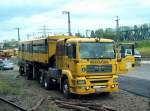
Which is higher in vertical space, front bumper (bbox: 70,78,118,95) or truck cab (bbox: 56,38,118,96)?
truck cab (bbox: 56,38,118,96)

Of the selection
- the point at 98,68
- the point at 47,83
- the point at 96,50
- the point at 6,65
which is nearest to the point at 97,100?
the point at 98,68

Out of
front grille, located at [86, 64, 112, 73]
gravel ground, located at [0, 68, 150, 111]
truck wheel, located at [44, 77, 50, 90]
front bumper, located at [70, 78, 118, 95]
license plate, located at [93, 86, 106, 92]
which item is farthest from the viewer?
truck wheel, located at [44, 77, 50, 90]

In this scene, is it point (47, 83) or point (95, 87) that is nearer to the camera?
point (95, 87)

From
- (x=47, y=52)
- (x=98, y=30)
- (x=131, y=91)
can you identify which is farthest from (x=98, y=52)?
(x=98, y=30)

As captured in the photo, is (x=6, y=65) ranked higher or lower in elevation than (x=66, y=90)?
lower

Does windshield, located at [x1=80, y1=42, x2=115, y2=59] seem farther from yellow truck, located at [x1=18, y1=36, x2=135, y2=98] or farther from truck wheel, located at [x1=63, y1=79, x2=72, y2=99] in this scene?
truck wheel, located at [x1=63, y1=79, x2=72, y2=99]

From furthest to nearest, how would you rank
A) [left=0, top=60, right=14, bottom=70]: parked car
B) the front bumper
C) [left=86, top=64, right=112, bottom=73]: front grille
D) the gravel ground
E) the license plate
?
1. [left=0, top=60, right=14, bottom=70]: parked car
2. the license plate
3. [left=86, top=64, right=112, bottom=73]: front grille
4. the front bumper
5. the gravel ground

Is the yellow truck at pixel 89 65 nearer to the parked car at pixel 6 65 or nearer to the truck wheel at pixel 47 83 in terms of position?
the truck wheel at pixel 47 83

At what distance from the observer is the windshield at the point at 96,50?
18.4m

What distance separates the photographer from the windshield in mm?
18400

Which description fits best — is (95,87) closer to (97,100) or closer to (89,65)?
(97,100)

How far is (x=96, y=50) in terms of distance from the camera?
18609 millimetres

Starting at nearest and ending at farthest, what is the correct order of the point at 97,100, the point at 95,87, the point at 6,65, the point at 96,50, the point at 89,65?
the point at 89,65, the point at 95,87, the point at 96,50, the point at 97,100, the point at 6,65

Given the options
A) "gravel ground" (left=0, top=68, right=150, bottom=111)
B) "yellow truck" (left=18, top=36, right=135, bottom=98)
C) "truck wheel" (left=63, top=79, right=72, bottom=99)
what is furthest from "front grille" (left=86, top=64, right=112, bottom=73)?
"truck wheel" (left=63, top=79, right=72, bottom=99)
